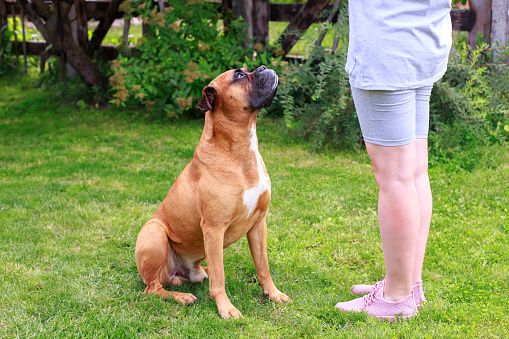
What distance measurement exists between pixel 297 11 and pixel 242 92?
5409 millimetres

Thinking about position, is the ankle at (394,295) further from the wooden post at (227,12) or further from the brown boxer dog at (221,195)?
the wooden post at (227,12)

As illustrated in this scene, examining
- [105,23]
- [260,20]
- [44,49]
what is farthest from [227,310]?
[44,49]

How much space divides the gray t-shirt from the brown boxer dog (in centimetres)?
60

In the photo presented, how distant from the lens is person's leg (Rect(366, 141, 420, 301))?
237 cm

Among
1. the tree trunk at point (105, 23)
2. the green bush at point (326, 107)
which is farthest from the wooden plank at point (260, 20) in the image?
the tree trunk at point (105, 23)

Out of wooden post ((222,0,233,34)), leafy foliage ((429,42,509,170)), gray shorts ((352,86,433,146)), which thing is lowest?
leafy foliage ((429,42,509,170))

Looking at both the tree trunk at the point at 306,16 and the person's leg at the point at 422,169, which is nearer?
the person's leg at the point at 422,169

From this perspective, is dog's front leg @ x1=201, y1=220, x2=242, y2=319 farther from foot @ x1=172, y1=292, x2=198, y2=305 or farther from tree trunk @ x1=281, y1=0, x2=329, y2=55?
tree trunk @ x1=281, y1=0, x2=329, y2=55

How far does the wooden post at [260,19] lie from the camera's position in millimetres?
7605

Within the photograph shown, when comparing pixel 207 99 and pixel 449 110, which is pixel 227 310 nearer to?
pixel 207 99

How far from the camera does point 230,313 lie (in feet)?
9.11

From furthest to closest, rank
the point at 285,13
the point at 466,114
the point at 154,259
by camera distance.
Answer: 1. the point at 285,13
2. the point at 466,114
3. the point at 154,259

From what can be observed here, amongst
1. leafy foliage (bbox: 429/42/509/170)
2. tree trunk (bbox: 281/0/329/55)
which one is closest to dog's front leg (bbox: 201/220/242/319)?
leafy foliage (bbox: 429/42/509/170)

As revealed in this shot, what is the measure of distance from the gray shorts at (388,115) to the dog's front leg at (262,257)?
3.07 feet
